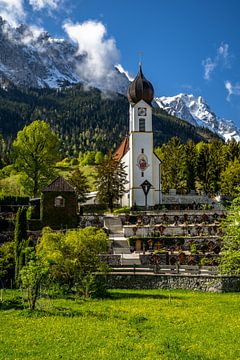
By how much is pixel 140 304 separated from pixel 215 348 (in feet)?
28.2

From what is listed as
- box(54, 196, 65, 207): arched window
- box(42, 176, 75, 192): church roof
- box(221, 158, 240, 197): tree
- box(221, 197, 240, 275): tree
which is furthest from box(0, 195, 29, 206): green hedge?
box(221, 158, 240, 197): tree

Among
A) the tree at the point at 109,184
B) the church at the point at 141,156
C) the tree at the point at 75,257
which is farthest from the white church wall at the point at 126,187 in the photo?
the tree at the point at 75,257

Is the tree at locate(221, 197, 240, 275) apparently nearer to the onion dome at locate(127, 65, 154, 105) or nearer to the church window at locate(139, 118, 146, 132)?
the church window at locate(139, 118, 146, 132)

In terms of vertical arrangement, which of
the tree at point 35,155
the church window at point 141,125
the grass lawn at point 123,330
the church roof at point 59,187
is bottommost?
the grass lawn at point 123,330

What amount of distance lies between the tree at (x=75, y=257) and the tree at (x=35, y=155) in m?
27.4

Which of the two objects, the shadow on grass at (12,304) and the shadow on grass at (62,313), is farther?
the shadow on grass at (12,304)

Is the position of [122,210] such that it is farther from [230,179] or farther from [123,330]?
[123,330]

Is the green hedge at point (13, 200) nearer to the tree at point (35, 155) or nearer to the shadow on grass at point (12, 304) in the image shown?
the tree at point (35, 155)

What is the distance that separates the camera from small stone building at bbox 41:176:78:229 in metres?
41.2

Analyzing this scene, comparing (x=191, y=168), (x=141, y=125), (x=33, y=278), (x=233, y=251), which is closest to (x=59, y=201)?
(x=233, y=251)

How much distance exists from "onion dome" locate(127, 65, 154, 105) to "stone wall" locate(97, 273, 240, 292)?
112ft

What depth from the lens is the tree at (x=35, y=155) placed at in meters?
51.8

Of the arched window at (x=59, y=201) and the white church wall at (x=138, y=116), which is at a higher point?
the white church wall at (x=138, y=116)

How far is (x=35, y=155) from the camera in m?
52.0
